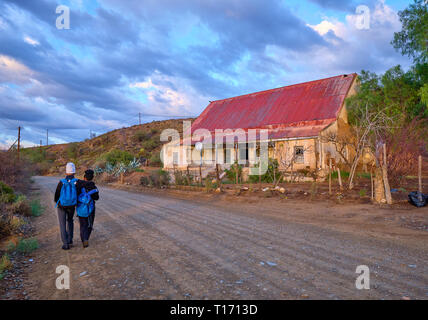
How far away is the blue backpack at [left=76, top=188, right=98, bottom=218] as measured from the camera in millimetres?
5883

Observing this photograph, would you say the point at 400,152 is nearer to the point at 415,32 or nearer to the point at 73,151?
the point at 415,32

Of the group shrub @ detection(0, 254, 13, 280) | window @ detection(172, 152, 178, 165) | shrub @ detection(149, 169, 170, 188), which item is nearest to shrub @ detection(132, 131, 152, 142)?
window @ detection(172, 152, 178, 165)

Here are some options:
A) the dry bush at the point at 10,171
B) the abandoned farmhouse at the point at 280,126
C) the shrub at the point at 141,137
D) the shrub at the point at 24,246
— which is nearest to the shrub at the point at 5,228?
the shrub at the point at 24,246

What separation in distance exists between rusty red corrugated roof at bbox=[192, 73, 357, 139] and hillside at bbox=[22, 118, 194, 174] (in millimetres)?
19713

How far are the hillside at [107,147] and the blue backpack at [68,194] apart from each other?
1558 inches

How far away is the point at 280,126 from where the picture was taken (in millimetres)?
22656

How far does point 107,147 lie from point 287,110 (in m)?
41.7

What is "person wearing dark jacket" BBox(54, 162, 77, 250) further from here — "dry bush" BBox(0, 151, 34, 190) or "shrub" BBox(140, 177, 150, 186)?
"shrub" BBox(140, 177, 150, 186)

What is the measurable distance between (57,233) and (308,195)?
9.48 metres

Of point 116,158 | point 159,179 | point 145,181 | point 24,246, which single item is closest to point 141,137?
point 116,158

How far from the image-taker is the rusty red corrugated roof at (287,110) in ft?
68.9

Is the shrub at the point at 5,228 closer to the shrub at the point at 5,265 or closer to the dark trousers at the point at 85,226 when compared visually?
the shrub at the point at 5,265

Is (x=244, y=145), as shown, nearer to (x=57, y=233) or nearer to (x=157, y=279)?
(x=57, y=233)

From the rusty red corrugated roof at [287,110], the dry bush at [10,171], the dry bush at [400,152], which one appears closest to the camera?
the dry bush at [400,152]
